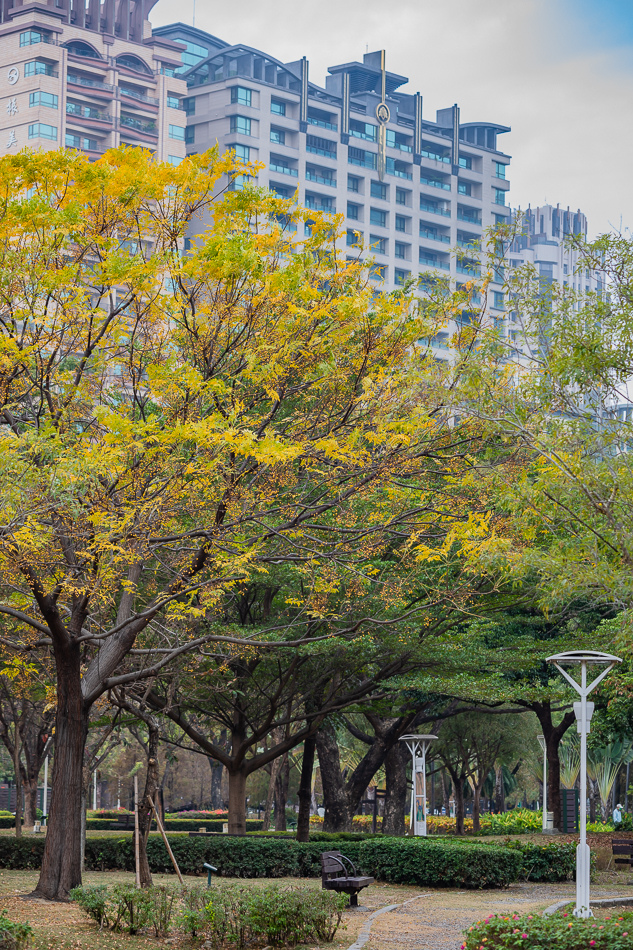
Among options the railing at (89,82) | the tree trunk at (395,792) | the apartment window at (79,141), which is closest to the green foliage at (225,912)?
the tree trunk at (395,792)

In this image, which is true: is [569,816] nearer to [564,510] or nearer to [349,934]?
[349,934]

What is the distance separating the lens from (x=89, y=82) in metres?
90.5

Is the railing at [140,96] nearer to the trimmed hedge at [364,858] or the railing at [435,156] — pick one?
the railing at [435,156]

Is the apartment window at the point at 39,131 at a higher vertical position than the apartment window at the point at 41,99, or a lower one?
lower

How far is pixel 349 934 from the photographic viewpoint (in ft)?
42.6

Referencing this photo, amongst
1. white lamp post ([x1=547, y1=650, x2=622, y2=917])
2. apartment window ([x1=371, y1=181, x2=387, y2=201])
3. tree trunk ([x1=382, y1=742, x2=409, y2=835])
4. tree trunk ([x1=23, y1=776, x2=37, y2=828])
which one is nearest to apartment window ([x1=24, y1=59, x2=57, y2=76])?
apartment window ([x1=371, y1=181, x2=387, y2=201])

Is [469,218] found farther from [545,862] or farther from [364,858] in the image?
[364,858]

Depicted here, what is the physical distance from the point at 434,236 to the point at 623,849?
306ft

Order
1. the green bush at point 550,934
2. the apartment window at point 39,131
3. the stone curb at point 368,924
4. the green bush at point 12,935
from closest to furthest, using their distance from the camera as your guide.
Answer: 1. the green bush at point 12,935
2. the green bush at point 550,934
3. the stone curb at point 368,924
4. the apartment window at point 39,131

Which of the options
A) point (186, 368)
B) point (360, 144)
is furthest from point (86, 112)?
point (186, 368)

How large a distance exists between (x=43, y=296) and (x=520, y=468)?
19.9 feet

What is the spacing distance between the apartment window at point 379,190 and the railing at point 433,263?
7.57 meters

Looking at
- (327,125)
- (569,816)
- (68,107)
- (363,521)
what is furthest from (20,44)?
(363,521)

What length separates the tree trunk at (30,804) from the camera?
→ 108 ft
